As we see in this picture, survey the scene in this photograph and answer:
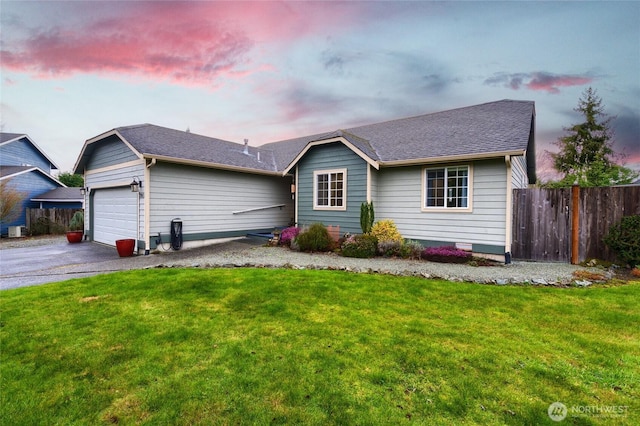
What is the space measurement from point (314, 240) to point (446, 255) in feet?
13.7

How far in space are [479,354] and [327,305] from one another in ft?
7.19

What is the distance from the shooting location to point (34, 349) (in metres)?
3.12

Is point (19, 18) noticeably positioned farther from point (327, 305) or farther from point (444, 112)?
point (444, 112)

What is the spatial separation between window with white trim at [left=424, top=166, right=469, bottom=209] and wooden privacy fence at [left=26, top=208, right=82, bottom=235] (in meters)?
19.9

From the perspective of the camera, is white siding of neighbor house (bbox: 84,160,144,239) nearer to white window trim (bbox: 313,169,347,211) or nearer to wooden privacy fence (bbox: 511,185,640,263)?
white window trim (bbox: 313,169,347,211)

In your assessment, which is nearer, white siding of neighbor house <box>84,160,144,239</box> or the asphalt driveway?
the asphalt driveway

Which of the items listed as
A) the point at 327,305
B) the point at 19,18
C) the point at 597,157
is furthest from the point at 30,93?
the point at 597,157

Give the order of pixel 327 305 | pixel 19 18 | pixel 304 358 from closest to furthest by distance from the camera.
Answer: pixel 304 358 → pixel 327 305 → pixel 19 18

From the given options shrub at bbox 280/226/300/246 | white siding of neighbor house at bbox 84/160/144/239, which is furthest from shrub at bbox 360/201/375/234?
white siding of neighbor house at bbox 84/160/144/239

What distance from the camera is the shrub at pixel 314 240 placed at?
9.64 metres

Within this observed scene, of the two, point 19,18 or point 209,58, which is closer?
point 19,18

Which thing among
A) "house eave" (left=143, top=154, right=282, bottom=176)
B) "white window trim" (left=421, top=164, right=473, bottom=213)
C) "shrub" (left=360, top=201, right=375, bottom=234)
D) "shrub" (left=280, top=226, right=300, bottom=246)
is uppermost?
"house eave" (left=143, top=154, right=282, bottom=176)

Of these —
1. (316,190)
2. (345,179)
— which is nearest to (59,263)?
(316,190)

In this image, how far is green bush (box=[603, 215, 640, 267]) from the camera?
6965 mm
